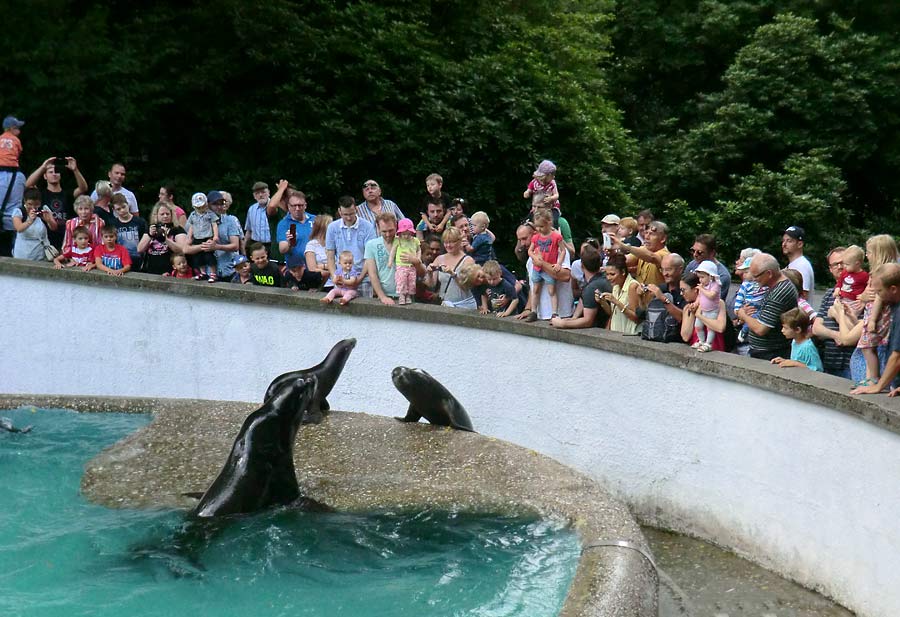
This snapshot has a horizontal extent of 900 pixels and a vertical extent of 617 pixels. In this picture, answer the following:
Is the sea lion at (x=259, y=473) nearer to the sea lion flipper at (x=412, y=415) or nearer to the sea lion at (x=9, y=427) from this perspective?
the sea lion flipper at (x=412, y=415)

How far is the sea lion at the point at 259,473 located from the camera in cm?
638

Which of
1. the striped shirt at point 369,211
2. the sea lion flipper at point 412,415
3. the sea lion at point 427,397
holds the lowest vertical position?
Answer: the sea lion flipper at point 412,415

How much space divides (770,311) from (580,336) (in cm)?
160

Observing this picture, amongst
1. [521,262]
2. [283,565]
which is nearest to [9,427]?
[283,565]

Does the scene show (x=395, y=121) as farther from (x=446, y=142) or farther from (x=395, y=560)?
(x=395, y=560)

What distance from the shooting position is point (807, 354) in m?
7.63

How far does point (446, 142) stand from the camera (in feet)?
54.0

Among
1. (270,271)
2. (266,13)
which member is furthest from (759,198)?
(270,271)

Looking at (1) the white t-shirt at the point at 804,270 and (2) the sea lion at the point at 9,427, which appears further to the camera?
(1) the white t-shirt at the point at 804,270

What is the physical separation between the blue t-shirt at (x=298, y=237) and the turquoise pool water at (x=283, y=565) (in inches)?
184

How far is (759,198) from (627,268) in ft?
29.5

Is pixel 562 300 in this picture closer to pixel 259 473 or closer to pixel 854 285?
pixel 854 285

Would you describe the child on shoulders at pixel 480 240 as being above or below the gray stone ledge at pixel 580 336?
above

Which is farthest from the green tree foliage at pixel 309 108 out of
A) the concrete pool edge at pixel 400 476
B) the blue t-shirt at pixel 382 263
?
the concrete pool edge at pixel 400 476
